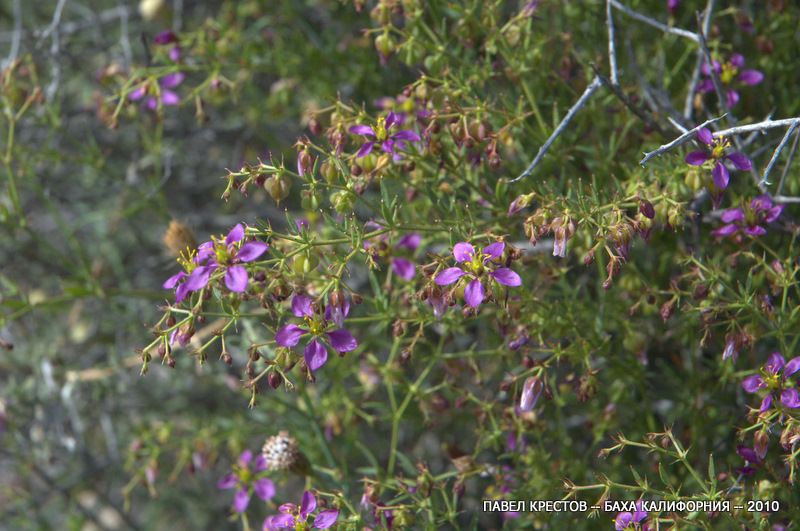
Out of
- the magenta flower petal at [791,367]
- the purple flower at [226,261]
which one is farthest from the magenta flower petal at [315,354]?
the magenta flower petal at [791,367]

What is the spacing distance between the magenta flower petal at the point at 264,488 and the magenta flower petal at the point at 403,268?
69 cm

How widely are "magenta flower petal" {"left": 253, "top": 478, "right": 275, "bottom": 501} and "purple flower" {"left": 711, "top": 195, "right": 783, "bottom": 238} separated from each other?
126 centimetres

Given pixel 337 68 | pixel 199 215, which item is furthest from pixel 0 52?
pixel 337 68

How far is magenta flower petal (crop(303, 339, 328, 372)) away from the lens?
60.5 inches

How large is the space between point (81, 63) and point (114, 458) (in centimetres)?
149

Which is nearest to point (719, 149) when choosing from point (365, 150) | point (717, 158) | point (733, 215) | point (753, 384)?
point (717, 158)

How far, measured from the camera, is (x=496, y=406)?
199cm

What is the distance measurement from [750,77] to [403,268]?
3.24ft

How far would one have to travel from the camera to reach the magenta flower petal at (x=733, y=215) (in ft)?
5.74

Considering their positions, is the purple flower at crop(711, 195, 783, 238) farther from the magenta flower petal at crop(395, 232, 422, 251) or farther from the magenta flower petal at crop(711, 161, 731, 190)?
the magenta flower petal at crop(395, 232, 422, 251)

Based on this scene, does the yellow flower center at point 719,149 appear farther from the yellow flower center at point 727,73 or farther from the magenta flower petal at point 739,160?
the yellow flower center at point 727,73

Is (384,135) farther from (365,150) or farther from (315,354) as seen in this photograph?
(315,354)

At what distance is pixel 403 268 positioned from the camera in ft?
6.23

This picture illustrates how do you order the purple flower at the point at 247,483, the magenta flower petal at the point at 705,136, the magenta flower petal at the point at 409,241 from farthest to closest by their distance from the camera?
the purple flower at the point at 247,483 < the magenta flower petal at the point at 409,241 < the magenta flower petal at the point at 705,136
